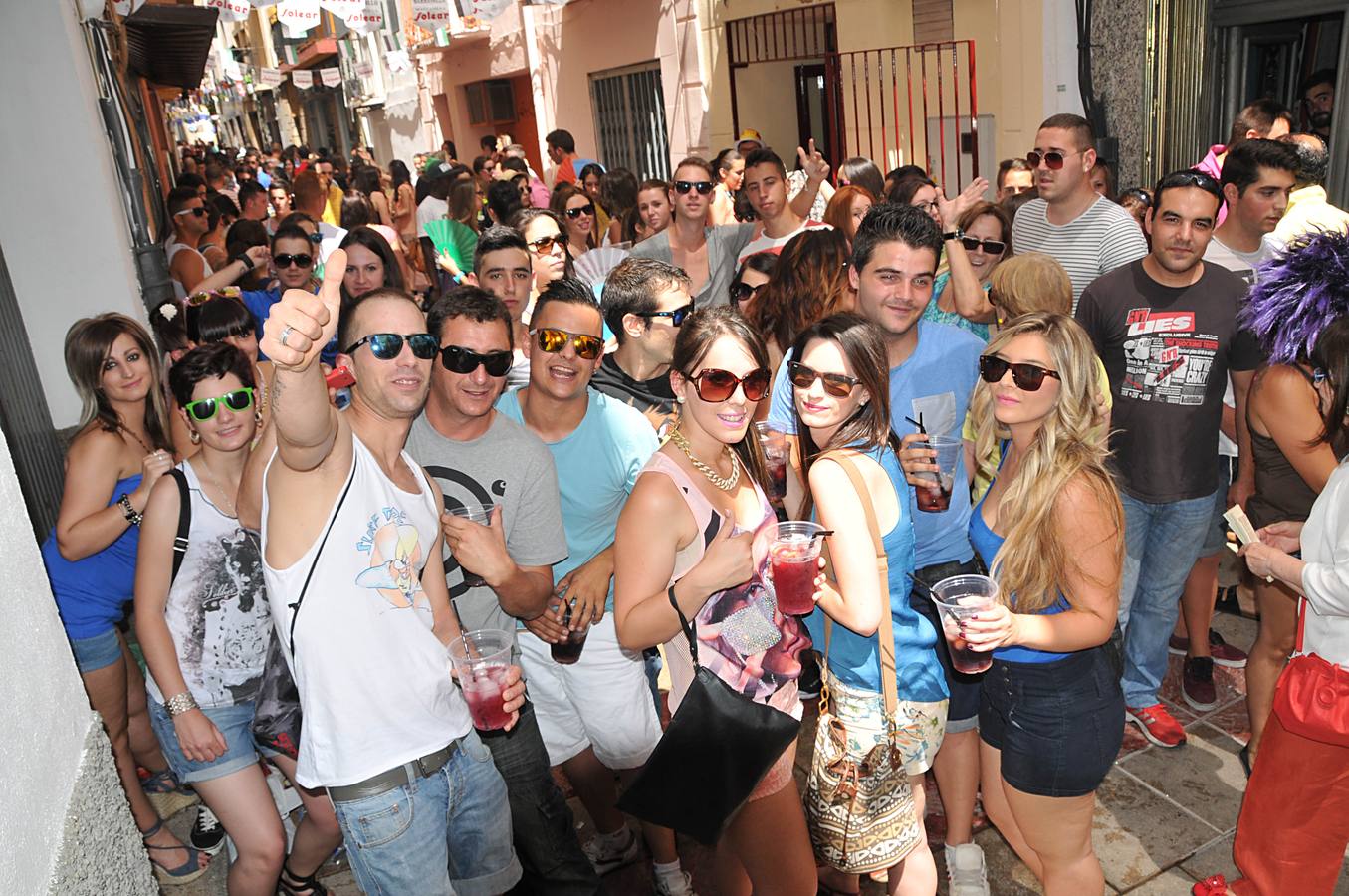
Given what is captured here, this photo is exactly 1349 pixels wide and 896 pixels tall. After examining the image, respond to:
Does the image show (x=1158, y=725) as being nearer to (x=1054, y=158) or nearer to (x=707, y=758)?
(x=707, y=758)

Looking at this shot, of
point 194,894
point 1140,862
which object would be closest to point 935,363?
point 1140,862

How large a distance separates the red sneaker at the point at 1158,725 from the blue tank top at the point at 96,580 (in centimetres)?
408

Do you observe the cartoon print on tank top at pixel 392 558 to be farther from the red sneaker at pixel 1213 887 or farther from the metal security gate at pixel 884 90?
the metal security gate at pixel 884 90

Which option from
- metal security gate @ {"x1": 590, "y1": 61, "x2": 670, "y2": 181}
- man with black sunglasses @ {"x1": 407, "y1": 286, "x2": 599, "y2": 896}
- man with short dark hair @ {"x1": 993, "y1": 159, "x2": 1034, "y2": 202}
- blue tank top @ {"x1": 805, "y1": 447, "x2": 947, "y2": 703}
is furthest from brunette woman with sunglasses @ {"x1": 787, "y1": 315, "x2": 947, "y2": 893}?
metal security gate @ {"x1": 590, "y1": 61, "x2": 670, "y2": 181}

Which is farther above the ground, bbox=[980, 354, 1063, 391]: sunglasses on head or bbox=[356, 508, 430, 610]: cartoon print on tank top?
bbox=[980, 354, 1063, 391]: sunglasses on head

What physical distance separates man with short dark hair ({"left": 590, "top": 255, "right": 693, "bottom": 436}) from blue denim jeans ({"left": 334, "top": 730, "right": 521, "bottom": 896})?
1.54 m

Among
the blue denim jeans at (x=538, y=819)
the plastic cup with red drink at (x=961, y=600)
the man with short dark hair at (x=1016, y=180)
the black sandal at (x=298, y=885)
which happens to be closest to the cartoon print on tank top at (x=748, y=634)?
the plastic cup with red drink at (x=961, y=600)

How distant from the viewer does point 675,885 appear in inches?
134

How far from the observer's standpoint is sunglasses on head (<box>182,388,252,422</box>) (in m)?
3.06

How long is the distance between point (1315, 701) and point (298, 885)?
3372 mm

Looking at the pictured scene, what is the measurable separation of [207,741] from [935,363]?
273cm

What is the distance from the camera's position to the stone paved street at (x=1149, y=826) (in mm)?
3373

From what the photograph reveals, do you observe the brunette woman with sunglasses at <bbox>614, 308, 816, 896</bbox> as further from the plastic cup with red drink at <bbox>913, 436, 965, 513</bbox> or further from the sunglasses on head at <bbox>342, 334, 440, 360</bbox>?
the sunglasses on head at <bbox>342, 334, 440, 360</bbox>

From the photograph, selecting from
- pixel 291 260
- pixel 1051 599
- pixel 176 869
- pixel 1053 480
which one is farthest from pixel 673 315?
pixel 291 260
